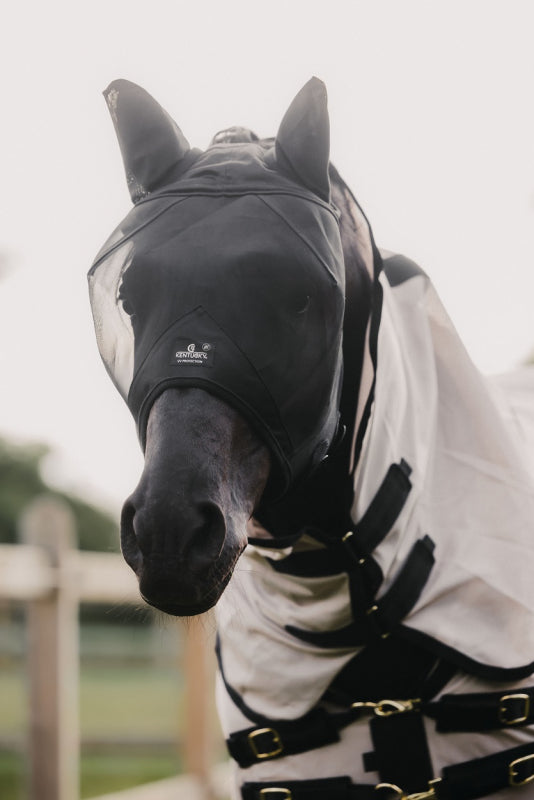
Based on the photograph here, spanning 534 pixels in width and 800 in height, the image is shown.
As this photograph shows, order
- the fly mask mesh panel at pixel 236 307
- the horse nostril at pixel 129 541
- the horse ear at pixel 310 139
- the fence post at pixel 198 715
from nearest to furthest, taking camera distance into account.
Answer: the horse nostril at pixel 129 541 → the fly mask mesh panel at pixel 236 307 → the horse ear at pixel 310 139 → the fence post at pixel 198 715

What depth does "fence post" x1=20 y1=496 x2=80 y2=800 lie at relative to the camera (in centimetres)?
455

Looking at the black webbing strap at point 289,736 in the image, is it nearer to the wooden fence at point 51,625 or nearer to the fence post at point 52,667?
the wooden fence at point 51,625

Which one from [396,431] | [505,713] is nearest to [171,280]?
[396,431]

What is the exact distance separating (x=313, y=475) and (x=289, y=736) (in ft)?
1.93

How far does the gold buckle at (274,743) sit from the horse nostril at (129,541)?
0.80 metres

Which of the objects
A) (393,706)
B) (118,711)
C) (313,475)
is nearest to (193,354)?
(313,475)

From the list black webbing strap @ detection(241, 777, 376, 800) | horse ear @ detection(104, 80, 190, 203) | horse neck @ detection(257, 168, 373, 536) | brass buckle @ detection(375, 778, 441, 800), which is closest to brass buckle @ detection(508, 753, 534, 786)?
brass buckle @ detection(375, 778, 441, 800)

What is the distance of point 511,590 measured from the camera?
6.88 ft

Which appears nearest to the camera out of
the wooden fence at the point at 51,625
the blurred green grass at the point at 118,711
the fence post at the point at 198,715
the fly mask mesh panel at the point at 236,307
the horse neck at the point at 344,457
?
the fly mask mesh panel at the point at 236,307

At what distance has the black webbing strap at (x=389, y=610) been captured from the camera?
200cm

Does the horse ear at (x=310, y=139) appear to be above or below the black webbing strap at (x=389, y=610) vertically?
above

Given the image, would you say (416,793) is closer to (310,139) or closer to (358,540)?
(358,540)

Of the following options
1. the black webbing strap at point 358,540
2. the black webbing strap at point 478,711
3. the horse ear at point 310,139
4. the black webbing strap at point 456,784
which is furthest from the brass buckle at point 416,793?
the horse ear at point 310,139

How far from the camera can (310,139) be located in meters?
1.82
